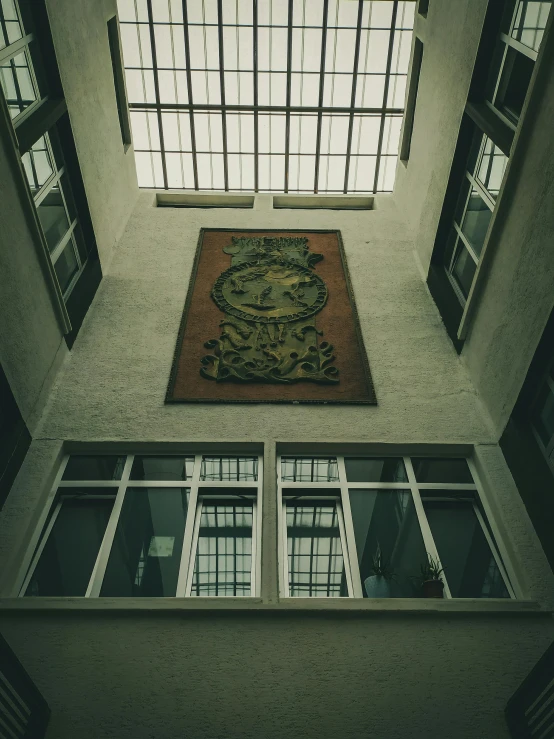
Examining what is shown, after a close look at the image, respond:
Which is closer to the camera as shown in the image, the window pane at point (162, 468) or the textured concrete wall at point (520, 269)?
the textured concrete wall at point (520, 269)

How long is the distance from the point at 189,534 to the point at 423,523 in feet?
9.49

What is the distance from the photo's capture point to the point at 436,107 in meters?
12.5

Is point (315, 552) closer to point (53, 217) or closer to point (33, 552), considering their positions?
point (33, 552)

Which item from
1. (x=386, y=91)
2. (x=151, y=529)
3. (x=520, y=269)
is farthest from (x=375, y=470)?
(x=386, y=91)

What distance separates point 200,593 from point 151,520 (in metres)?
1.22

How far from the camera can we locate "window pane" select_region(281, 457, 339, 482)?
8.18 metres

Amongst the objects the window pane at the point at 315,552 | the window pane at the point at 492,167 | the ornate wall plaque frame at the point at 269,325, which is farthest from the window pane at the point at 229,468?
the window pane at the point at 492,167

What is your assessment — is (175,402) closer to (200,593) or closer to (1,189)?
(200,593)

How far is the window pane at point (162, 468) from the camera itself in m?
8.16

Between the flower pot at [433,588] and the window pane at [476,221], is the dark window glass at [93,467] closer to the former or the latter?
Answer: the flower pot at [433,588]

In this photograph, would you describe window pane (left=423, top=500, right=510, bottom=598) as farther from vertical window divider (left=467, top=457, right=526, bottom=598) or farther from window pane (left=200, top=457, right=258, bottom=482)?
window pane (left=200, top=457, right=258, bottom=482)

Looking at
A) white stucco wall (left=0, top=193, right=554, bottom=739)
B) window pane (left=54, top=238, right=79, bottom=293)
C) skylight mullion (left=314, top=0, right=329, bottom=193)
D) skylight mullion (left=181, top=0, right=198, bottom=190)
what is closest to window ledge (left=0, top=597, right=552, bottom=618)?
white stucco wall (left=0, top=193, right=554, bottom=739)

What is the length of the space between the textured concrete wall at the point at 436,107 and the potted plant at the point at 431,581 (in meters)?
6.69

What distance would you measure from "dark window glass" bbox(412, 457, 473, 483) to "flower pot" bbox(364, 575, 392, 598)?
5.80 feet
